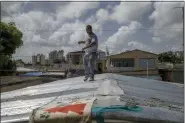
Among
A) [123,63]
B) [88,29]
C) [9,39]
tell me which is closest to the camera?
[88,29]

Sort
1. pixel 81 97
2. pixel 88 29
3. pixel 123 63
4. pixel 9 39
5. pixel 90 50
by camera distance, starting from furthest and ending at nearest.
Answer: pixel 123 63
pixel 9 39
pixel 90 50
pixel 88 29
pixel 81 97

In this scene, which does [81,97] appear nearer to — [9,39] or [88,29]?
[88,29]

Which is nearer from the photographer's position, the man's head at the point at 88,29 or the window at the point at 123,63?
the man's head at the point at 88,29

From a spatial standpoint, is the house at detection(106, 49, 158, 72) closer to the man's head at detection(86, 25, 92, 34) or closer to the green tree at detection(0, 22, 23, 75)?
the green tree at detection(0, 22, 23, 75)

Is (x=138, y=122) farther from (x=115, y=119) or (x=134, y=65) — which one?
(x=134, y=65)

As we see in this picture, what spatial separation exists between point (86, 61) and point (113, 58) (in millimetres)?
28661

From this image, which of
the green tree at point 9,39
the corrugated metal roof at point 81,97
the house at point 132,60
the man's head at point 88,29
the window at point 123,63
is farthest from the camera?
the window at point 123,63

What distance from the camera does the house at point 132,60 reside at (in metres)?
31.6

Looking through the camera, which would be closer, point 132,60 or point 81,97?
point 81,97

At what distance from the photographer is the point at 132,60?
109ft

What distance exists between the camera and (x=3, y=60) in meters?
19.4

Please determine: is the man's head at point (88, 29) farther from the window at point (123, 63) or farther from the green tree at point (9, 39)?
the window at point (123, 63)

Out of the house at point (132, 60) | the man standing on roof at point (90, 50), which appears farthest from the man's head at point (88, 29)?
the house at point (132, 60)

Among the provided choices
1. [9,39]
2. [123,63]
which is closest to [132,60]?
[123,63]
